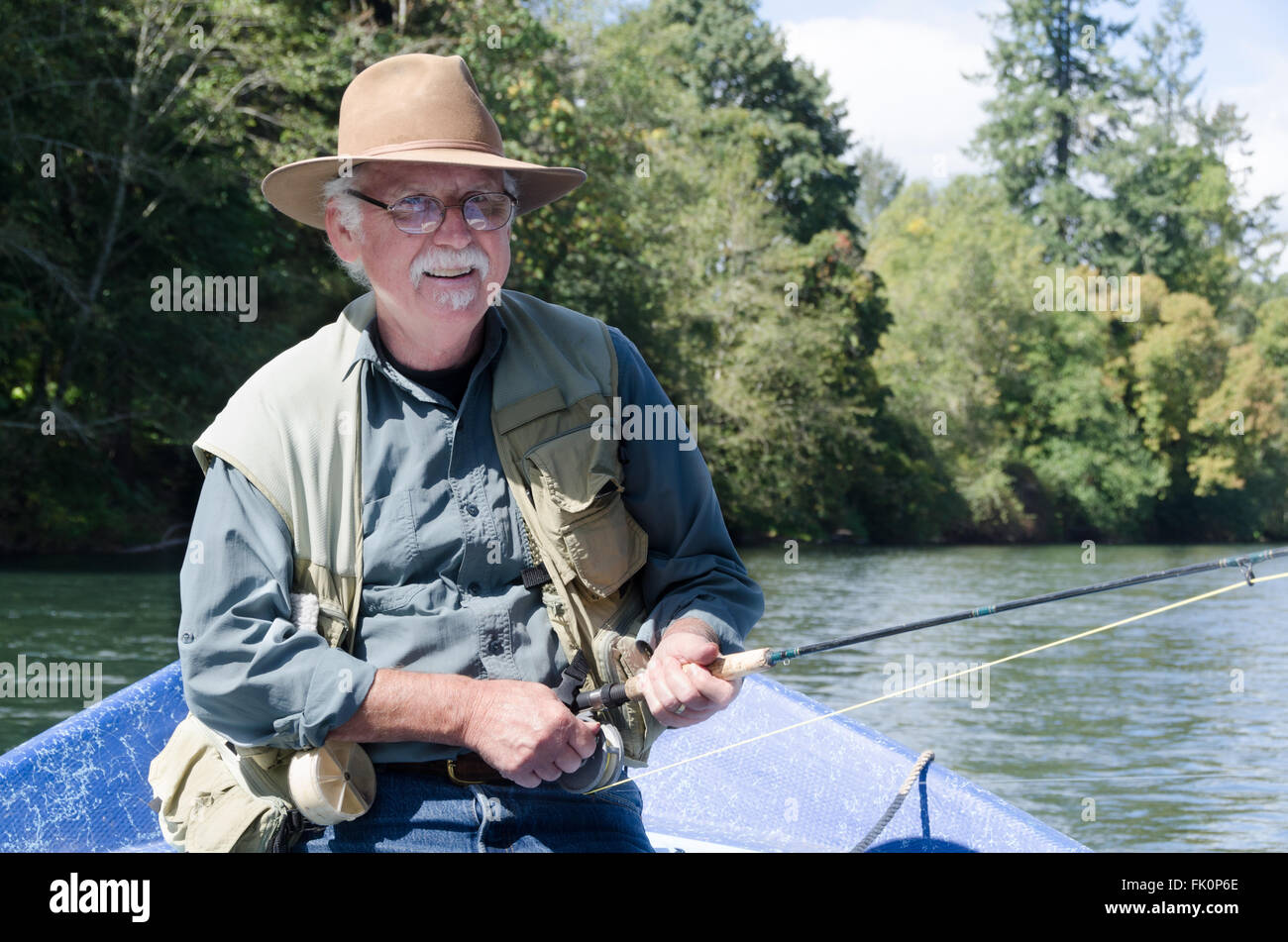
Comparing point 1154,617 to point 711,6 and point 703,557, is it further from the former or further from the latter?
point 711,6

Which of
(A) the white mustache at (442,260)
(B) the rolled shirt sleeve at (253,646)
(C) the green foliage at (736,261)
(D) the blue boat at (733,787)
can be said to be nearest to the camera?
(B) the rolled shirt sleeve at (253,646)

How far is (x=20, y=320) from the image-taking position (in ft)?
59.3

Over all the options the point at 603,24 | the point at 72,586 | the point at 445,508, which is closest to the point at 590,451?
the point at 445,508

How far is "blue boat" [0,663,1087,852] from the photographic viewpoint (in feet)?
12.2

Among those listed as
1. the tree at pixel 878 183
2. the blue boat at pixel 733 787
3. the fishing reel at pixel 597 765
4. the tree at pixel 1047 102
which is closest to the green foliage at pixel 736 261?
the tree at pixel 1047 102

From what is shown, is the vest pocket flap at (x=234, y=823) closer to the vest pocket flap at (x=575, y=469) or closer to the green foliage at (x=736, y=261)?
the vest pocket flap at (x=575, y=469)

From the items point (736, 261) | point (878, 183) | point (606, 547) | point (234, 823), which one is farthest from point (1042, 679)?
point (878, 183)

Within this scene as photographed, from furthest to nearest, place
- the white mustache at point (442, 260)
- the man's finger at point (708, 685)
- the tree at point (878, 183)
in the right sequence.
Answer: the tree at point (878, 183) → the white mustache at point (442, 260) → the man's finger at point (708, 685)

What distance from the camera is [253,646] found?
232 cm

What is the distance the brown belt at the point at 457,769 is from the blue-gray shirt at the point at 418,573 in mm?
27

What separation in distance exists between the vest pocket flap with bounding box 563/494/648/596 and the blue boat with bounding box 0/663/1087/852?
1368mm

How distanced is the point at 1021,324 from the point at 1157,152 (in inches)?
321

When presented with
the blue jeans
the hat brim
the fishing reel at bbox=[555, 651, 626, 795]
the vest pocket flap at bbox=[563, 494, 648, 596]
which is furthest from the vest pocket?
the hat brim

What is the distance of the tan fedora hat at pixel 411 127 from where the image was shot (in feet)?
8.35
